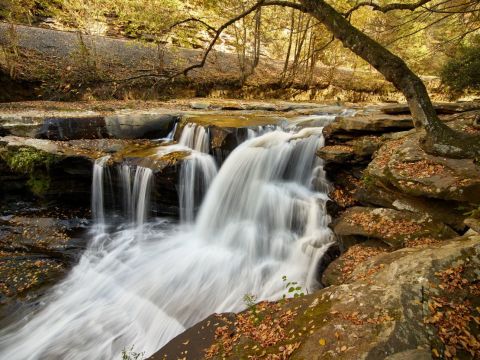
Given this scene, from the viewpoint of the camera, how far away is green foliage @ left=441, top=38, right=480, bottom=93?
36.9 feet

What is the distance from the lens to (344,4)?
12461mm

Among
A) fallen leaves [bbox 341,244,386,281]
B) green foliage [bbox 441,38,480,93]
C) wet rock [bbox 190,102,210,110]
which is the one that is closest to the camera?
fallen leaves [bbox 341,244,386,281]

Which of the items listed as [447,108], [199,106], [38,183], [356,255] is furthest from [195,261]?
[199,106]

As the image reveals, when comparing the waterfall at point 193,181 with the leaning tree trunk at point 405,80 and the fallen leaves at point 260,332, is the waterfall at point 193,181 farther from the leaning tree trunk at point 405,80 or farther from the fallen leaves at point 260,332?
the fallen leaves at point 260,332

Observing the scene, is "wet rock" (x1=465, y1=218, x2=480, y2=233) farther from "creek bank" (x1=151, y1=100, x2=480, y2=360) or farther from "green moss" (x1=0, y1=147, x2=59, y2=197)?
"green moss" (x1=0, y1=147, x2=59, y2=197)

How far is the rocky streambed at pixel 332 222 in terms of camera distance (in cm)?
278

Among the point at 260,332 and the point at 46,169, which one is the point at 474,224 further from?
the point at 46,169

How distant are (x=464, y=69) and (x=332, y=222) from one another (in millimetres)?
9968

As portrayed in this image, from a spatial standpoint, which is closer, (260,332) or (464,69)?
(260,332)

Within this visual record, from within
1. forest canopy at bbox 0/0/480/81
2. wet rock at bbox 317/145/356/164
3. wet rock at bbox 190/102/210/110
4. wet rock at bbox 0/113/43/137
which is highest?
forest canopy at bbox 0/0/480/81

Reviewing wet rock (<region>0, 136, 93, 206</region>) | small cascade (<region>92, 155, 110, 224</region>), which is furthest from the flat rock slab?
wet rock (<region>0, 136, 93, 206</region>)

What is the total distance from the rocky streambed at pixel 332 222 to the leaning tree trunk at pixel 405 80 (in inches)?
13.9

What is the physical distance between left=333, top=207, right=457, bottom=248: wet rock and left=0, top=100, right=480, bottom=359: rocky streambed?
2cm

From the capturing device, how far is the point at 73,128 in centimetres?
952
